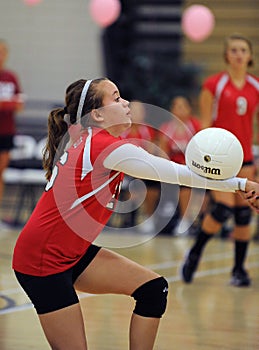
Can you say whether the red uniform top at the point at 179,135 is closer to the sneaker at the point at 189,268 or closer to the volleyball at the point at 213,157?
the sneaker at the point at 189,268

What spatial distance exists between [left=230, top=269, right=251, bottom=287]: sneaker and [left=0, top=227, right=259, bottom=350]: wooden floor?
61mm

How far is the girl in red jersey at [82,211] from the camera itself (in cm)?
338

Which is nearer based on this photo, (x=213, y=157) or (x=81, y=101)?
(x=213, y=157)

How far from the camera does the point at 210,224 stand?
6.41 meters

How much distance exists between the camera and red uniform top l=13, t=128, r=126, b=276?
343cm

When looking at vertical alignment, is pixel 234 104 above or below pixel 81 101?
below

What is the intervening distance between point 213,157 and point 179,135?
6182 mm

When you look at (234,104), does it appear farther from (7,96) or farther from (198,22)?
(198,22)

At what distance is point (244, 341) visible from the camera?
4.61m

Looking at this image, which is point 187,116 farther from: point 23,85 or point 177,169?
point 177,169

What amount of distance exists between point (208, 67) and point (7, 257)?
604 centimetres

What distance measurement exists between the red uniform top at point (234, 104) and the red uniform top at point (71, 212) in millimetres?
3047

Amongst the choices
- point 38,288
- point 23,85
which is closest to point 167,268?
point 38,288

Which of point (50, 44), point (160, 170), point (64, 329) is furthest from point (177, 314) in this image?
point (50, 44)
